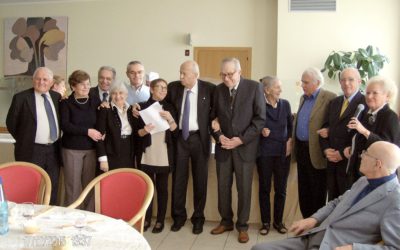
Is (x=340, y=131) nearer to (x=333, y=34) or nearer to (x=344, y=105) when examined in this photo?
(x=344, y=105)

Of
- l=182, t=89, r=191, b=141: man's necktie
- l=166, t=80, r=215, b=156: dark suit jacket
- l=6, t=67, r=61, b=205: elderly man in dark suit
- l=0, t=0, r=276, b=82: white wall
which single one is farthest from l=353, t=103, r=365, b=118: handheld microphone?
l=0, t=0, r=276, b=82: white wall

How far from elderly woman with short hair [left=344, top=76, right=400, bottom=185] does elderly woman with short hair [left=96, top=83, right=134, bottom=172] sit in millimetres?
1889

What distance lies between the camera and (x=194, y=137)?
369 cm

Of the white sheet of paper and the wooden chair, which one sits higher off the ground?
the white sheet of paper

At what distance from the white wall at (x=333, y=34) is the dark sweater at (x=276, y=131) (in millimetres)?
3463

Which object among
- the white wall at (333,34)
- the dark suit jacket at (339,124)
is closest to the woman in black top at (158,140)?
the dark suit jacket at (339,124)

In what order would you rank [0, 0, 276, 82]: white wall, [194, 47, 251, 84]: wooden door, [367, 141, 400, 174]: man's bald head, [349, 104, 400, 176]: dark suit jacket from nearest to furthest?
[367, 141, 400, 174]: man's bald head → [349, 104, 400, 176]: dark suit jacket → [0, 0, 276, 82]: white wall → [194, 47, 251, 84]: wooden door

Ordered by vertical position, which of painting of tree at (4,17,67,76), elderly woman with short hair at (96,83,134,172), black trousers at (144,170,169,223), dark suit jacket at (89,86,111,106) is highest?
painting of tree at (4,17,67,76)

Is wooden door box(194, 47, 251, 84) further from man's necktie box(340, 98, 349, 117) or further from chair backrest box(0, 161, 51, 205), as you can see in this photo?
chair backrest box(0, 161, 51, 205)

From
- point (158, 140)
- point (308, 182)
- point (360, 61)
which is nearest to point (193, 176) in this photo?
point (158, 140)

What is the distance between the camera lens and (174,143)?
12.4 ft

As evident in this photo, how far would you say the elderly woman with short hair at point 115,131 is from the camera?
3.55 m

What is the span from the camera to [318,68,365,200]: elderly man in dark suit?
3129mm

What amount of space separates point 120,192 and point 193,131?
129 cm
